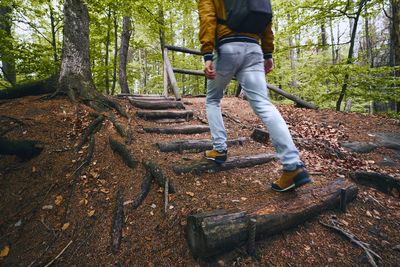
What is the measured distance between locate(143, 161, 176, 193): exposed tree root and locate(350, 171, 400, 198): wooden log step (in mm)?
Answer: 2566

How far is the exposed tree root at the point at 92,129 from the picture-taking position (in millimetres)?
3561

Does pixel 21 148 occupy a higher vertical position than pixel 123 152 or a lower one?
higher

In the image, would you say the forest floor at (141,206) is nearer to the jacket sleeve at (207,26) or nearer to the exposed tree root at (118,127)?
the exposed tree root at (118,127)

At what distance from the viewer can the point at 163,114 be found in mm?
Result: 4914

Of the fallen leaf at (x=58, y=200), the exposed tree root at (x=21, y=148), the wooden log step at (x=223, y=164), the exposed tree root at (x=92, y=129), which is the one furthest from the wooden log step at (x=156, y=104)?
the fallen leaf at (x=58, y=200)

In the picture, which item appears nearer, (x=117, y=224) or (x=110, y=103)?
(x=117, y=224)

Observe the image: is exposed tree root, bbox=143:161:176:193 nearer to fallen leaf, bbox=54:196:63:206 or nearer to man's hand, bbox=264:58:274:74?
fallen leaf, bbox=54:196:63:206

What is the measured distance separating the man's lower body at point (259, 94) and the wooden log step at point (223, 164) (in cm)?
74

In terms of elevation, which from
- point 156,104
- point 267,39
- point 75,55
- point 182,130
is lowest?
point 182,130

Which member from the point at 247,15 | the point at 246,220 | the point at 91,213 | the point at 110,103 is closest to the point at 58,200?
the point at 91,213

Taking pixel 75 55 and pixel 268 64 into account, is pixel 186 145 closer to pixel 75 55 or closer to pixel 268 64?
pixel 268 64

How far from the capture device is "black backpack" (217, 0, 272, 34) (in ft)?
7.25

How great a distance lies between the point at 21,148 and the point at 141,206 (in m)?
2.25

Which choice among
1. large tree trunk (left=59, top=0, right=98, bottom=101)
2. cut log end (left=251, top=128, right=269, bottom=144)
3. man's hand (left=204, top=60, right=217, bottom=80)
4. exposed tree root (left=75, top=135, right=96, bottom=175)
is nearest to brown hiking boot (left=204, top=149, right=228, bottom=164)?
man's hand (left=204, top=60, right=217, bottom=80)
